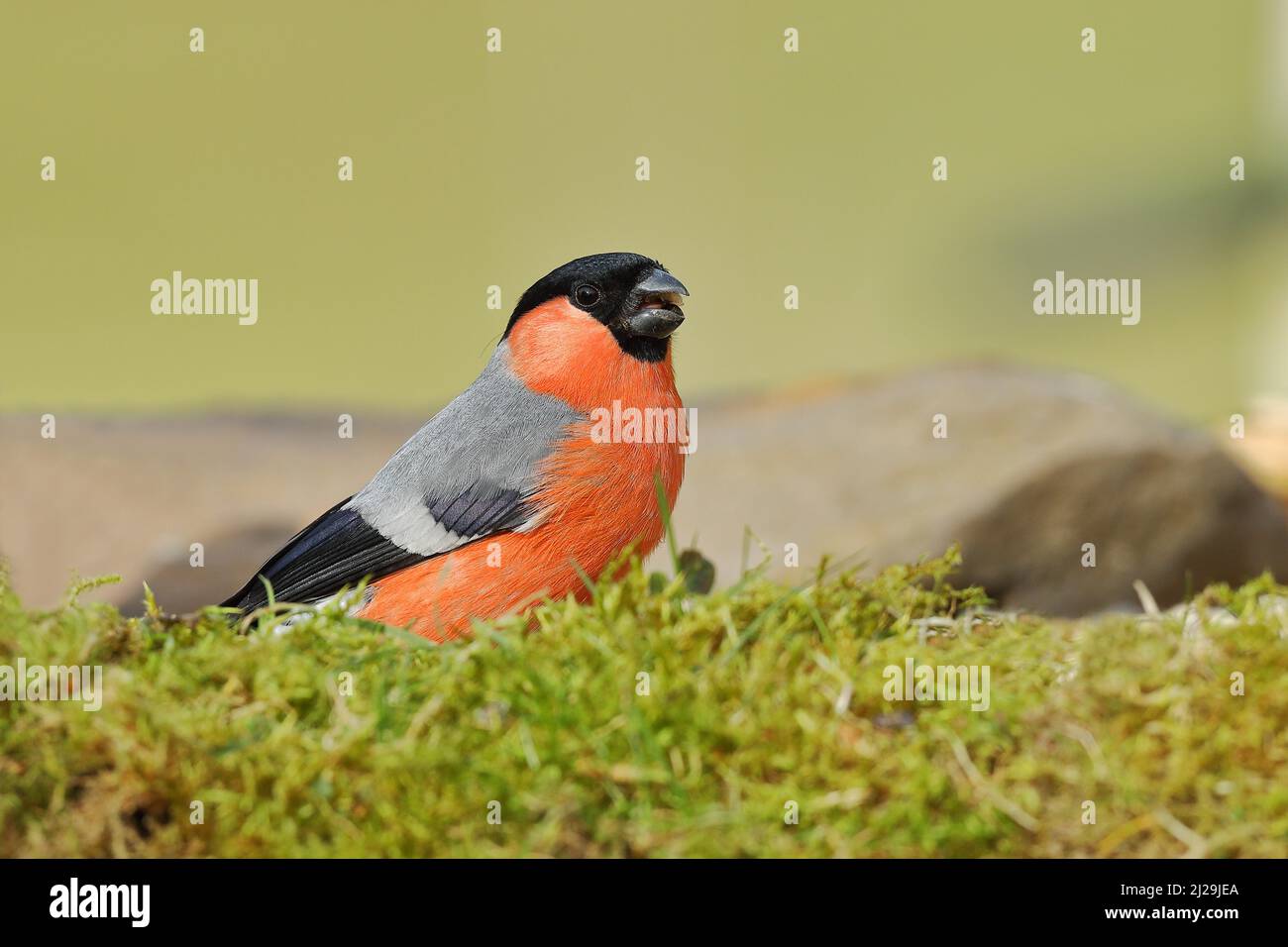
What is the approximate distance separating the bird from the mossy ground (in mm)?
1026

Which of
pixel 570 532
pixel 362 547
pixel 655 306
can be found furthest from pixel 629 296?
pixel 362 547

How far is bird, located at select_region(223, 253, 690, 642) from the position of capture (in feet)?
10.9

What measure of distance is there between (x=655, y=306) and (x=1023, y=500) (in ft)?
10.5

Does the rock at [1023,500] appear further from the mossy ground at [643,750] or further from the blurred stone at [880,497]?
the mossy ground at [643,750]

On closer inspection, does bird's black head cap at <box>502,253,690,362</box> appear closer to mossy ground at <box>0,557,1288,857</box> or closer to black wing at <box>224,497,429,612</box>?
black wing at <box>224,497,429,612</box>

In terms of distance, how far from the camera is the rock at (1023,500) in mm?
6141

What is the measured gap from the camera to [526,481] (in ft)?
11.2

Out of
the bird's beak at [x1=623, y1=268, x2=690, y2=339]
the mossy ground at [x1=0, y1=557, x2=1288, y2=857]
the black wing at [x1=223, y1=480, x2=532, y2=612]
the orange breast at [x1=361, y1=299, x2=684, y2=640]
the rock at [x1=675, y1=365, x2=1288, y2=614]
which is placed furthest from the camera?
the rock at [x1=675, y1=365, x2=1288, y2=614]

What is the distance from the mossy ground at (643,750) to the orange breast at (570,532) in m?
1.03

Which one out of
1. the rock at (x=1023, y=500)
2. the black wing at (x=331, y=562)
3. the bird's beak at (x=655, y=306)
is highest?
the bird's beak at (x=655, y=306)

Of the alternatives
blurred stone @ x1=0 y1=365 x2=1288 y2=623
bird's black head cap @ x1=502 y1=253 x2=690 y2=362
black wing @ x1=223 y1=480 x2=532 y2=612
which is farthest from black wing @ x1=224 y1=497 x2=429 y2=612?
blurred stone @ x1=0 y1=365 x2=1288 y2=623

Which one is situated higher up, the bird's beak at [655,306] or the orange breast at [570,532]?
the bird's beak at [655,306]

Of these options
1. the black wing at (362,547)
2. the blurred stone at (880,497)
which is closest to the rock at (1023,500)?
the blurred stone at (880,497)
